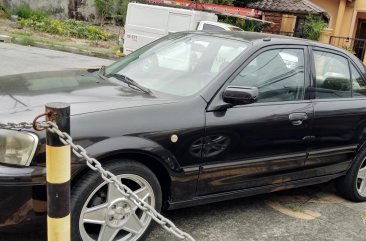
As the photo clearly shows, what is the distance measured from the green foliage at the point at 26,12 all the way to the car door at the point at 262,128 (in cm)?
1826

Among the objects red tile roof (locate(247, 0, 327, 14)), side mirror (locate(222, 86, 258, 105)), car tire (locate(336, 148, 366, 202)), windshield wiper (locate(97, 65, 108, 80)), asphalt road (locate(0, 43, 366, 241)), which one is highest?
red tile roof (locate(247, 0, 327, 14))

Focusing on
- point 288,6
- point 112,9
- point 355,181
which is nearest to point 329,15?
point 288,6

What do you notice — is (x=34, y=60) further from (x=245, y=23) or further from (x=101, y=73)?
(x=245, y=23)

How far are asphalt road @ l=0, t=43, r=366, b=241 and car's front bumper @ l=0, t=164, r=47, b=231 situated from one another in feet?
1.62

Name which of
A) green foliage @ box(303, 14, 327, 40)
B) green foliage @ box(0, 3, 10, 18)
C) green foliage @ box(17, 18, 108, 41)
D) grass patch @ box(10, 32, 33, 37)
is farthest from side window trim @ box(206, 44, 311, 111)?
green foliage @ box(0, 3, 10, 18)

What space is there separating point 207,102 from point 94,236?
50.0 inches

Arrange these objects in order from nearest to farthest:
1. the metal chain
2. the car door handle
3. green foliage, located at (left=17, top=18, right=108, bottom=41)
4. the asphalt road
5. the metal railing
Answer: the metal chain
the asphalt road
the car door handle
the metal railing
green foliage, located at (left=17, top=18, right=108, bottom=41)

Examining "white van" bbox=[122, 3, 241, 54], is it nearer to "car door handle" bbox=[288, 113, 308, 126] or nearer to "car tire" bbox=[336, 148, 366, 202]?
"car tire" bbox=[336, 148, 366, 202]

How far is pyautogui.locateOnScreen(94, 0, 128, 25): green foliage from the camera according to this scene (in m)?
22.9

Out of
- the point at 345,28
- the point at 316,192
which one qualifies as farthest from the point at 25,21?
the point at 316,192

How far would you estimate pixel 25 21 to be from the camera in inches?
776

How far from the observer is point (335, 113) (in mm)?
4426

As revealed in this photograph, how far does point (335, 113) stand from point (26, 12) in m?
18.9

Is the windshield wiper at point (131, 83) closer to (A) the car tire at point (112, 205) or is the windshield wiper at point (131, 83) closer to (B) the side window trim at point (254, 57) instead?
(B) the side window trim at point (254, 57)
